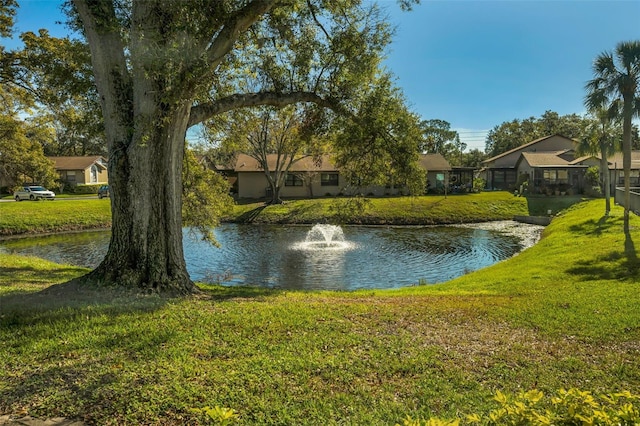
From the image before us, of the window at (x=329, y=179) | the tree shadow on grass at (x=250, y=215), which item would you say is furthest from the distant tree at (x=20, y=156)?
the window at (x=329, y=179)

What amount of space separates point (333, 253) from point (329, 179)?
1048 inches

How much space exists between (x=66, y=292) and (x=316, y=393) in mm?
5693

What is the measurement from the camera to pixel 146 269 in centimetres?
819

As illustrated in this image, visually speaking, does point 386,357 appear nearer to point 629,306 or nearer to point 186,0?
point 629,306

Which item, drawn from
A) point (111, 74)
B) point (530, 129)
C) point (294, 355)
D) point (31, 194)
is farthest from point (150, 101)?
point (530, 129)

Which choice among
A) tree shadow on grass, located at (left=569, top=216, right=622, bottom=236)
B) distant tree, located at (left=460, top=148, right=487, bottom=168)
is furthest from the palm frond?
distant tree, located at (left=460, top=148, right=487, bottom=168)

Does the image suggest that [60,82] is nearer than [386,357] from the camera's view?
No

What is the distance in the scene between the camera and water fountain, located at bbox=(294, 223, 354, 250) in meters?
23.3

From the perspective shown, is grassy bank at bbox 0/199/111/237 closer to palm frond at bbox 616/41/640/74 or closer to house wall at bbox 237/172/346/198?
house wall at bbox 237/172/346/198

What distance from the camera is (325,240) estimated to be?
25.5 meters

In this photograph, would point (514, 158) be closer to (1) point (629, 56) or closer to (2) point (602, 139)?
(2) point (602, 139)

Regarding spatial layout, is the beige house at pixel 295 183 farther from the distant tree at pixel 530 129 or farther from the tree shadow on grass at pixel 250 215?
the distant tree at pixel 530 129

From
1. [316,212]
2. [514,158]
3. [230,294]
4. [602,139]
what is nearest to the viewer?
[230,294]

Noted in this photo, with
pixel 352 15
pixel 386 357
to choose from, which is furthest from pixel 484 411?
pixel 352 15
